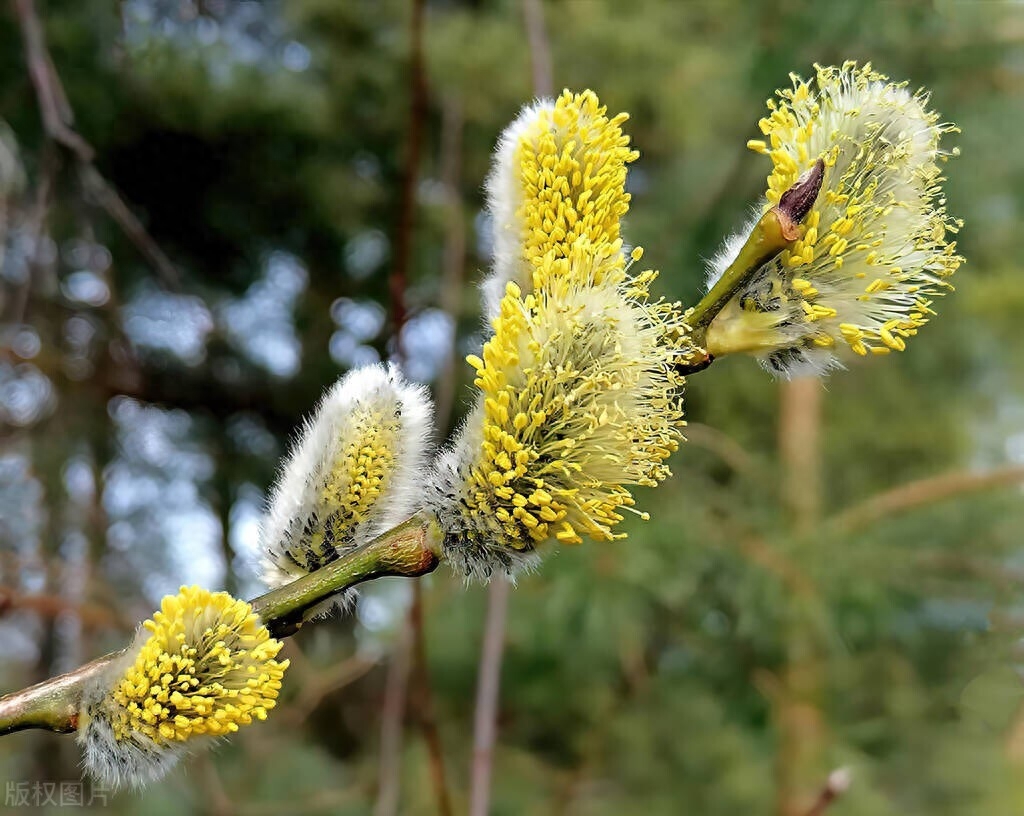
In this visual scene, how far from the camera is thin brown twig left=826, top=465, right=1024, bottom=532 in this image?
2104mm

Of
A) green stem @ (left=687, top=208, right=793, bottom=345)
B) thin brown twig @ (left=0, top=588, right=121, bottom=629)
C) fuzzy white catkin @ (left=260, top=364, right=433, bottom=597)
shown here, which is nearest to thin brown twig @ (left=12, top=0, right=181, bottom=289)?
thin brown twig @ (left=0, top=588, right=121, bottom=629)

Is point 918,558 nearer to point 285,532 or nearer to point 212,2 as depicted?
point 285,532

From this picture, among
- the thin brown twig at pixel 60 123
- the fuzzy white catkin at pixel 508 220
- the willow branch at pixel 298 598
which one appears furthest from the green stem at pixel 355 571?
the thin brown twig at pixel 60 123

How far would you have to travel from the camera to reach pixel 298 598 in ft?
1.30

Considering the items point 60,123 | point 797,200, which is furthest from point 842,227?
point 60,123

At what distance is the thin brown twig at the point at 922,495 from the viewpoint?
2104 millimetres

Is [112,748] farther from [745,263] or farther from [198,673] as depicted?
[745,263]

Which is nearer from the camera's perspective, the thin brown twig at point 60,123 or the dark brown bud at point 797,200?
the dark brown bud at point 797,200

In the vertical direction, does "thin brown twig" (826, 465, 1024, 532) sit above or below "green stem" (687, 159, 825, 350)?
above

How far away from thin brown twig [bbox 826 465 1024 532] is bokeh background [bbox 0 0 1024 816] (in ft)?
0.04

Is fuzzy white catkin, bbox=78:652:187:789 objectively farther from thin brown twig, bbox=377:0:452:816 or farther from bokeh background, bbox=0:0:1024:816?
bokeh background, bbox=0:0:1024:816

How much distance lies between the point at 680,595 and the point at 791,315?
1.74 metres

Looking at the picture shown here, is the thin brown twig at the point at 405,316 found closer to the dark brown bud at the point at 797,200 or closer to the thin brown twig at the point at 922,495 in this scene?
the dark brown bud at the point at 797,200

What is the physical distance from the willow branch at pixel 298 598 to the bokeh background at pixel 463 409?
96 cm
